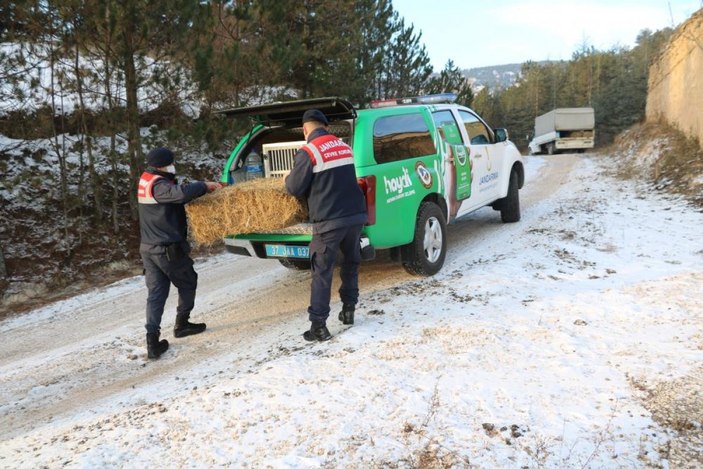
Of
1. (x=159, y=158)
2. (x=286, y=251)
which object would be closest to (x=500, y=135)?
(x=286, y=251)

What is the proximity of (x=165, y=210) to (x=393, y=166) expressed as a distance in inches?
91.4

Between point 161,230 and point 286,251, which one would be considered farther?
point 286,251

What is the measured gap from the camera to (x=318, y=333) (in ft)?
14.1

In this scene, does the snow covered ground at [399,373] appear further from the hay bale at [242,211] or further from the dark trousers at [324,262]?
the hay bale at [242,211]

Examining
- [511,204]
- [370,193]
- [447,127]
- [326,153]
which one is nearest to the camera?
[326,153]

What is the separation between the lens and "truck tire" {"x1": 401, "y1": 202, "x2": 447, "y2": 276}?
5660 millimetres

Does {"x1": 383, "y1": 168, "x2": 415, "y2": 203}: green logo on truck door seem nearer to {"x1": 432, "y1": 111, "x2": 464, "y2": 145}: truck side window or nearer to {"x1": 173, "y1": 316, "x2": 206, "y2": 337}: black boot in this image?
{"x1": 432, "y1": 111, "x2": 464, "y2": 145}: truck side window

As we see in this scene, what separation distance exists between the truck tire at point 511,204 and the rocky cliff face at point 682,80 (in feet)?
25.9

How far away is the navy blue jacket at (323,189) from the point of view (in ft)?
13.7

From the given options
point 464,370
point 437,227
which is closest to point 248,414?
point 464,370

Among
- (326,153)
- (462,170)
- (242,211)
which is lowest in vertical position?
(242,211)

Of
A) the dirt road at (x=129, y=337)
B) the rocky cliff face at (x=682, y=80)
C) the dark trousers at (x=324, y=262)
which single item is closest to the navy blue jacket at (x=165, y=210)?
the dirt road at (x=129, y=337)

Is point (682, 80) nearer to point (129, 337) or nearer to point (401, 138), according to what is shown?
point (401, 138)

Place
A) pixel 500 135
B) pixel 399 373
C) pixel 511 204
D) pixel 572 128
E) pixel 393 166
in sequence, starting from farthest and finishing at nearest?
1. pixel 572 128
2. pixel 511 204
3. pixel 500 135
4. pixel 393 166
5. pixel 399 373
